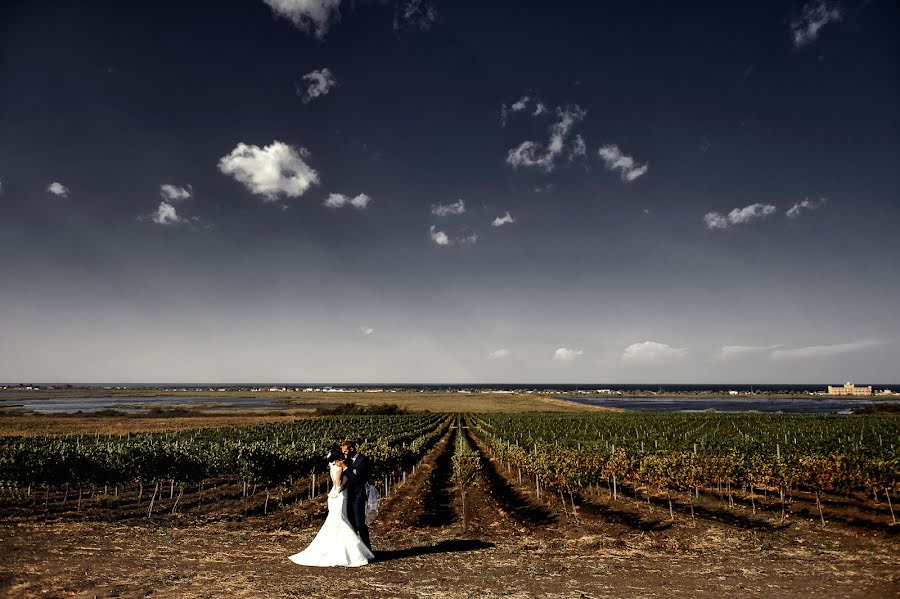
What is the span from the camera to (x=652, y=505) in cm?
2238

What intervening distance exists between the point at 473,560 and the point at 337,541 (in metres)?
3.79

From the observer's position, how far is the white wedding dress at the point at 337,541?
11844 millimetres

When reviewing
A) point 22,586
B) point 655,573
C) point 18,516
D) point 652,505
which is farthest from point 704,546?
point 18,516

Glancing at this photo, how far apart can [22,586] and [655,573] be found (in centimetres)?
1493

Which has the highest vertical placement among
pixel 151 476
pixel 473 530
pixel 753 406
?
pixel 151 476

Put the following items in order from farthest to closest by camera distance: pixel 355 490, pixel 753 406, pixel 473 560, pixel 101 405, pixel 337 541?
1. pixel 101 405
2. pixel 753 406
3. pixel 473 560
4. pixel 355 490
5. pixel 337 541

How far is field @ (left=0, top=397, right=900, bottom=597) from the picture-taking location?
1070 centimetres

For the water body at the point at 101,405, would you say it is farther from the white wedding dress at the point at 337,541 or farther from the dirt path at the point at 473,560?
the white wedding dress at the point at 337,541

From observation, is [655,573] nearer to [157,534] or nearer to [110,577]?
[110,577]

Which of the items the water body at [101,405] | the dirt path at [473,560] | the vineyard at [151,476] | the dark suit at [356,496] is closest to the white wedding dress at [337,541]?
the dark suit at [356,496]

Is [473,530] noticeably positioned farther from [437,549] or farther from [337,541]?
[337,541]

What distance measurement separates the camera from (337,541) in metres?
12.0

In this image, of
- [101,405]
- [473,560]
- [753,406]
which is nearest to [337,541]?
[473,560]

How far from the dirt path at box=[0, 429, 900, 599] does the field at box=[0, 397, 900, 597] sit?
3.1 inches
